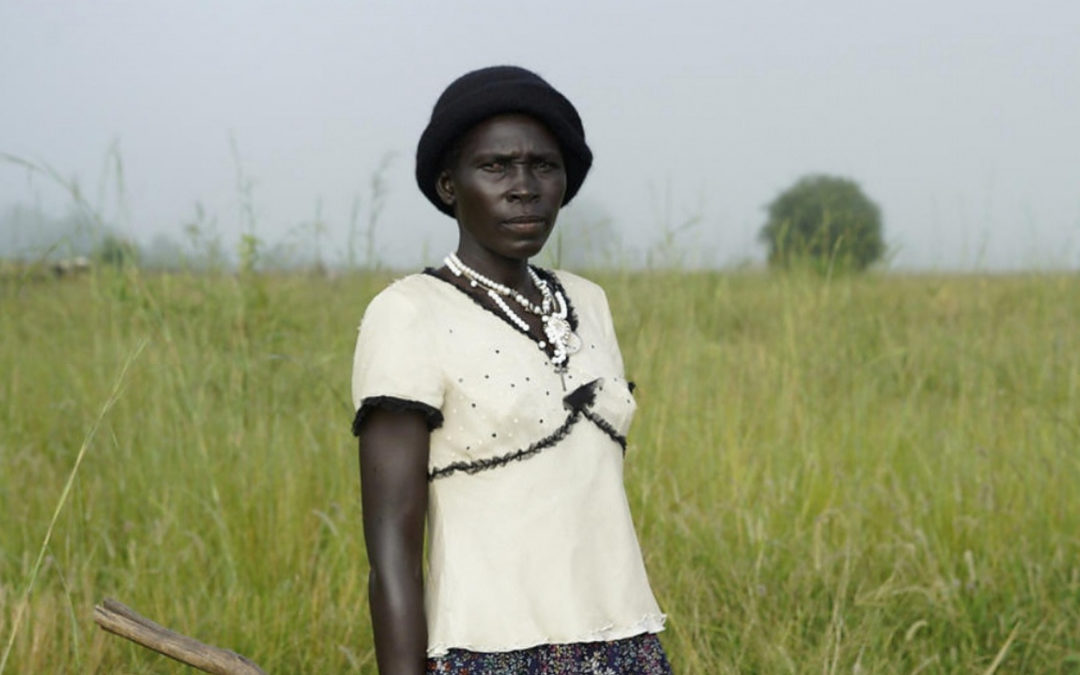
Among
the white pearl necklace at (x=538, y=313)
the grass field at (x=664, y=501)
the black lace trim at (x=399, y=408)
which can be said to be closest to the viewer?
the black lace trim at (x=399, y=408)

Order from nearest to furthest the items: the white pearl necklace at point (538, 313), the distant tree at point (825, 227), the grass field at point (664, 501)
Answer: the white pearl necklace at point (538, 313), the grass field at point (664, 501), the distant tree at point (825, 227)

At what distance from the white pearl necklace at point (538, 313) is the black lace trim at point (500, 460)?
99 mm

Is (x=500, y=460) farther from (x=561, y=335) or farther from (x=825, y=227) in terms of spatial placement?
(x=825, y=227)

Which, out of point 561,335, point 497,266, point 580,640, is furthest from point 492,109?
point 580,640

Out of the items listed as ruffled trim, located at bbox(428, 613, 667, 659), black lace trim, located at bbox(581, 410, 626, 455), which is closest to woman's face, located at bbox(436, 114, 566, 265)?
black lace trim, located at bbox(581, 410, 626, 455)

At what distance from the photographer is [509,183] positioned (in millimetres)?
1529

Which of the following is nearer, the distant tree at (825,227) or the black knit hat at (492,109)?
the black knit hat at (492,109)

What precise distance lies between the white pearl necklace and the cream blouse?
24 mm

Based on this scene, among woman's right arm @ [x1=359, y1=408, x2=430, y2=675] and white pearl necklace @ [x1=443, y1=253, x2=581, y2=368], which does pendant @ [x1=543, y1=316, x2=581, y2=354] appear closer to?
white pearl necklace @ [x1=443, y1=253, x2=581, y2=368]

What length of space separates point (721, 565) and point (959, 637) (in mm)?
575

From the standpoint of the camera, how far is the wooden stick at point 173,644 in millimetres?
1535

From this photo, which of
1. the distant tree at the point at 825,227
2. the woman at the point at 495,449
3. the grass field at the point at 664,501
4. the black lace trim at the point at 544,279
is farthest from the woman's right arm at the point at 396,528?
the distant tree at the point at 825,227

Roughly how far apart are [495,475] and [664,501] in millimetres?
1678

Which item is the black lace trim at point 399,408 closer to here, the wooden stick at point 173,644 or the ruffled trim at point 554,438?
the ruffled trim at point 554,438
